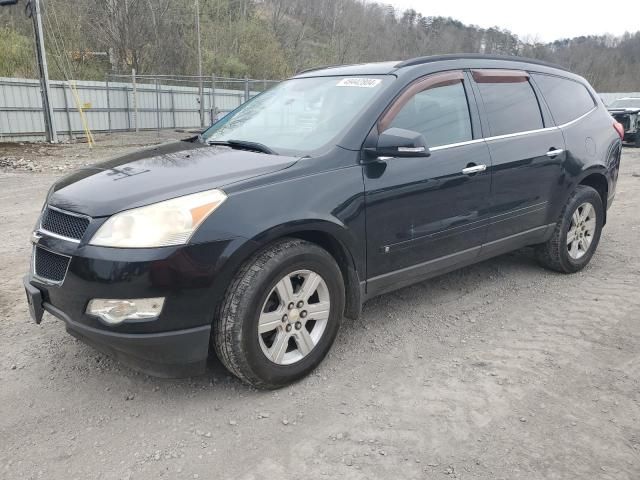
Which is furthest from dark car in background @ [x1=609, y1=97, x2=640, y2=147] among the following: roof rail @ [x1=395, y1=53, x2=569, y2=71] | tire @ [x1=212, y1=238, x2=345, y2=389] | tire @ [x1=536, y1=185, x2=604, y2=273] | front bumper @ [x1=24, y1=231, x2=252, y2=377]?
front bumper @ [x1=24, y1=231, x2=252, y2=377]

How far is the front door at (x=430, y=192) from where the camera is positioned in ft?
10.7

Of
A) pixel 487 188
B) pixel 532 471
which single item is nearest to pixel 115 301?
pixel 532 471

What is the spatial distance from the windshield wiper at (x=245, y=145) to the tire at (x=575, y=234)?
274 cm

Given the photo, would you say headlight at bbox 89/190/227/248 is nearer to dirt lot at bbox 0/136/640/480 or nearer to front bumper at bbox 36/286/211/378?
front bumper at bbox 36/286/211/378

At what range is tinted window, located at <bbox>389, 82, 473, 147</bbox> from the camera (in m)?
3.49

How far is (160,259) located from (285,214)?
0.67 metres

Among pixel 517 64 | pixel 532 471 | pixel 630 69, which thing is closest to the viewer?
pixel 532 471

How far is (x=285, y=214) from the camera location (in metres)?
2.78

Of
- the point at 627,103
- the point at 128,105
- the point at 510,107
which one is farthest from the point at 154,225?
the point at 128,105

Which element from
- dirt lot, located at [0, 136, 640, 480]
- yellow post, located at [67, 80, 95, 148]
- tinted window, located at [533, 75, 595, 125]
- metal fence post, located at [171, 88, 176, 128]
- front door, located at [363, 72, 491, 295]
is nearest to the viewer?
dirt lot, located at [0, 136, 640, 480]

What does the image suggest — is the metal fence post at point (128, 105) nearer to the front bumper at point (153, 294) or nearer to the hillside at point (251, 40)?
the hillside at point (251, 40)

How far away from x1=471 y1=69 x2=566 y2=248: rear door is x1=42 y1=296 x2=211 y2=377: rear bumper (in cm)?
235

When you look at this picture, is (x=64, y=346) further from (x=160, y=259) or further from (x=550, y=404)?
(x=550, y=404)

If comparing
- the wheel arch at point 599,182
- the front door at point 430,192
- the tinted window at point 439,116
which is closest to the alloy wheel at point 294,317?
the front door at point 430,192
